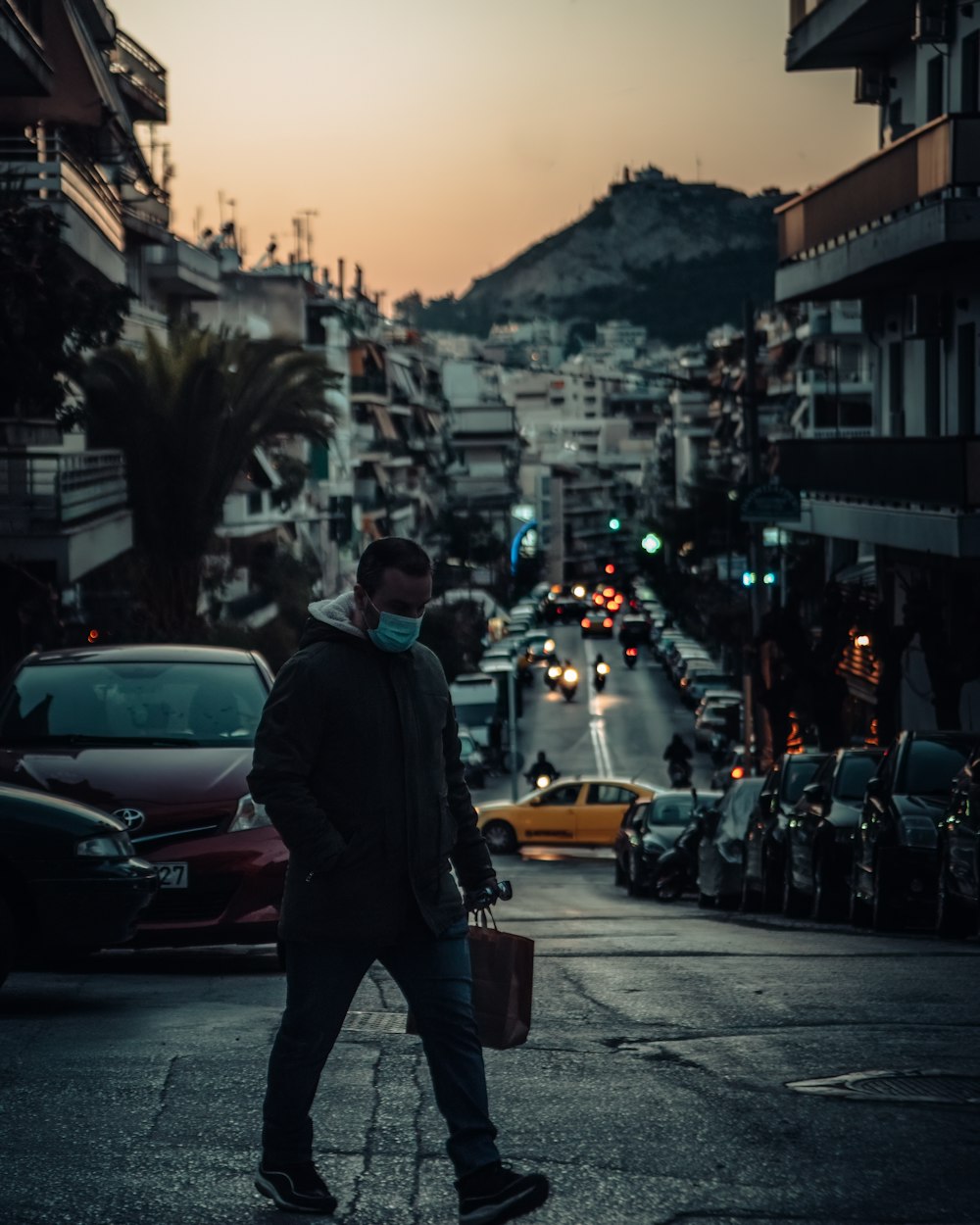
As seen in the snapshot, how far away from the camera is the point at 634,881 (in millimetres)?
27016

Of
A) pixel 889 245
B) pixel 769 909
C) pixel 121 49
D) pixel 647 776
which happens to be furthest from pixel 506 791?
pixel 769 909

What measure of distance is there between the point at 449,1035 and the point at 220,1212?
29.4 inches

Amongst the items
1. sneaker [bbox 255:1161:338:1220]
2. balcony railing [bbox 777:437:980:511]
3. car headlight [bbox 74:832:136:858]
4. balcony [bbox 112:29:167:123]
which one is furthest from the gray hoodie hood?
balcony [bbox 112:29:167:123]

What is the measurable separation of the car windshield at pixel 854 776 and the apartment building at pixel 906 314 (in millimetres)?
6446

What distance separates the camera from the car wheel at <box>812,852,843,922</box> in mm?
17125

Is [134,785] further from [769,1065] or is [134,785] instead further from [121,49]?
[121,49]

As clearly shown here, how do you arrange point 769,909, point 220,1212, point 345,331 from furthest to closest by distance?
point 345,331 < point 769,909 < point 220,1212

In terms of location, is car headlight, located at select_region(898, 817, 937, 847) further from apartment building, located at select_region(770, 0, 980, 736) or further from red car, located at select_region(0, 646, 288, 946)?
apartment building, located at select_region(770, 0, 980, 736)

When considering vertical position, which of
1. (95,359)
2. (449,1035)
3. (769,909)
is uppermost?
(95,359)

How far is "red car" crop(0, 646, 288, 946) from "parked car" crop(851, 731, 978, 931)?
5.12 metres

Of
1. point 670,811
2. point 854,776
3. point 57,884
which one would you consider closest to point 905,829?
point 854,776

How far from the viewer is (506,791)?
203 ft

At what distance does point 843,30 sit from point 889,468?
7.83 meters

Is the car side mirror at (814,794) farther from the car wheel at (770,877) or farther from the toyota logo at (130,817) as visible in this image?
the toyota logo at (130,817)
